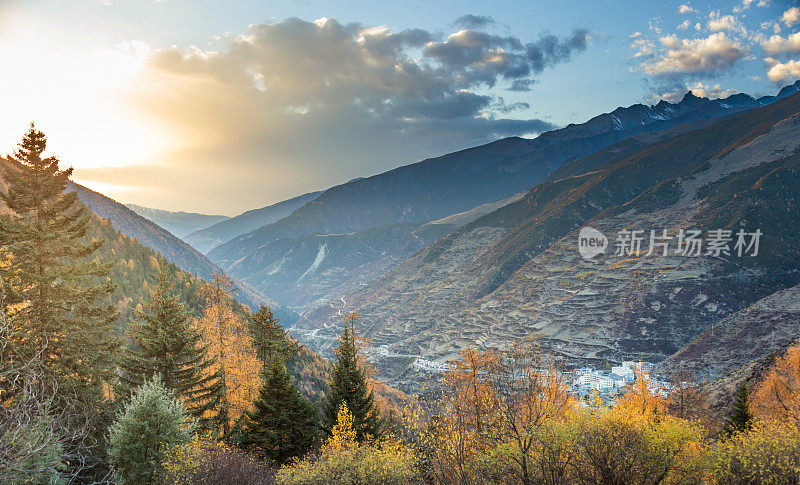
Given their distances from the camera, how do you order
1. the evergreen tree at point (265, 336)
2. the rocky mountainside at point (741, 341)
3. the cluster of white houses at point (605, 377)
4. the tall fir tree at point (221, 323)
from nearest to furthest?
1. the tall fir tree at point (221, 323)
2. the evergreen tree at point (265, 336)
3. the rocky mountainside at point (741, 341)
4. the cluster of white houses at point (605, 377)

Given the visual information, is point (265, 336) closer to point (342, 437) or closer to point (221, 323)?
point (221, 323)

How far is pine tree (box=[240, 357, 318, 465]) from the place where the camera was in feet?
112

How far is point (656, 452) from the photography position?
25.7 metres

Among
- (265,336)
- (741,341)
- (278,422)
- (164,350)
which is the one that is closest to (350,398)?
(278,422)

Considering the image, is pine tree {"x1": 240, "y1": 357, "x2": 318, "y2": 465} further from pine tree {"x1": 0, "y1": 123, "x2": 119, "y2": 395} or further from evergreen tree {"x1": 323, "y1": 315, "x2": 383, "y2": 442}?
pine tree {"x1": 0, "y1": 123, "x2": 119, "y2": 395}

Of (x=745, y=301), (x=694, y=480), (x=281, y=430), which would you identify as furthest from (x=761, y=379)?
(x=745, y=301)

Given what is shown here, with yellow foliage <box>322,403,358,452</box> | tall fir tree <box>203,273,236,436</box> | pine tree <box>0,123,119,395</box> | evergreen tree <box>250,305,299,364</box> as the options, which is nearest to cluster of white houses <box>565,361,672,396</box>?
evergreen tree <box>250,305,299,364</box>

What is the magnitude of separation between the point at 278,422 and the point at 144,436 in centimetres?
1114

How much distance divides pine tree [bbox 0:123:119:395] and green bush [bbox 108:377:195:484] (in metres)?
7.31

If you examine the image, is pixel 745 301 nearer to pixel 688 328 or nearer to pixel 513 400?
pixel 688 328

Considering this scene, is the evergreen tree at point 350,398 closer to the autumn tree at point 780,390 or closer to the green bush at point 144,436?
the green bush at point 144,436

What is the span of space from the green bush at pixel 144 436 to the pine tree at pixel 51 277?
731 centimetres

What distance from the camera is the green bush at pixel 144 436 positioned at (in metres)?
24.7

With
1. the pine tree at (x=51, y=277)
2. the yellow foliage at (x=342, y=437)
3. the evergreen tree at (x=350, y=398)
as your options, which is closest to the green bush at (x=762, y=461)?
the yellow foliage at (x=342, y=437)
